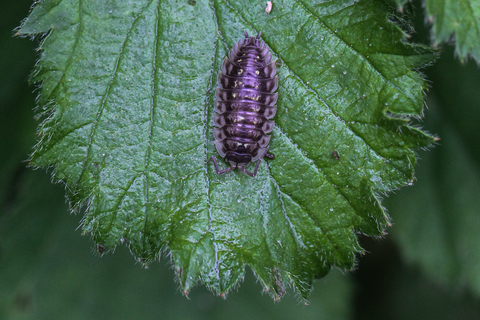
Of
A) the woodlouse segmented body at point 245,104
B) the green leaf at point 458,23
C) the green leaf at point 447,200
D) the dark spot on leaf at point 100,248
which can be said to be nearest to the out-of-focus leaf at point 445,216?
the green leaf at point 447,200

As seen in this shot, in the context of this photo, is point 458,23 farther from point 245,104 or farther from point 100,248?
point 100,248

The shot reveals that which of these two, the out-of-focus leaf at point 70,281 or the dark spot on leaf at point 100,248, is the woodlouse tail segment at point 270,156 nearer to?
the dark spot on leaf at point 100,248

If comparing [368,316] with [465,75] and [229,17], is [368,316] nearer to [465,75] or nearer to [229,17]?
[465,75]

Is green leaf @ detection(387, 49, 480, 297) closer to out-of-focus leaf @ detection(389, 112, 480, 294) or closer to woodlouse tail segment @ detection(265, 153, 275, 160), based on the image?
out-of-focus leaf @ detection(389, 112, 480, 294)

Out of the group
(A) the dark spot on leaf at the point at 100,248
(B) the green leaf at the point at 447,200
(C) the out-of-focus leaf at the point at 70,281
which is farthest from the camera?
(C) the out-of-focus leaf at the point at 70,281

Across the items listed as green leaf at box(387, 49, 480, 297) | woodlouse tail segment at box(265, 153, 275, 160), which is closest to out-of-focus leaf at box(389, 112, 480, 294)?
green leaf at box(387, 49, 480, 297)

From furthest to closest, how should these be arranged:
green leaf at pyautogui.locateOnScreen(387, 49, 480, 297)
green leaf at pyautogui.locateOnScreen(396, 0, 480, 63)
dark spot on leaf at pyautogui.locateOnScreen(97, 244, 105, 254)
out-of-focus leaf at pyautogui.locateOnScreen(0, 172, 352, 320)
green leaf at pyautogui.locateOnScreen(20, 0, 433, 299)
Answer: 1. out-of-focus leaf at pyautogui.locateOnScreen(0, 172, 352, 320)
2. green leaf at pyautogui.locateOnScreen(387, 49, 480, 297)
3. dark spot on leaf at pyautogui.locateOnScreen(97, 244, 105, 254)
4. green leaf at pyautogui.locateOnScreen(20, 0, 433, 299)
5. green leaf at pyautogui.locateOnScreen(396, 0, 480, 63)

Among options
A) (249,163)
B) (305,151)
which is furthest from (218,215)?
(305,151)
